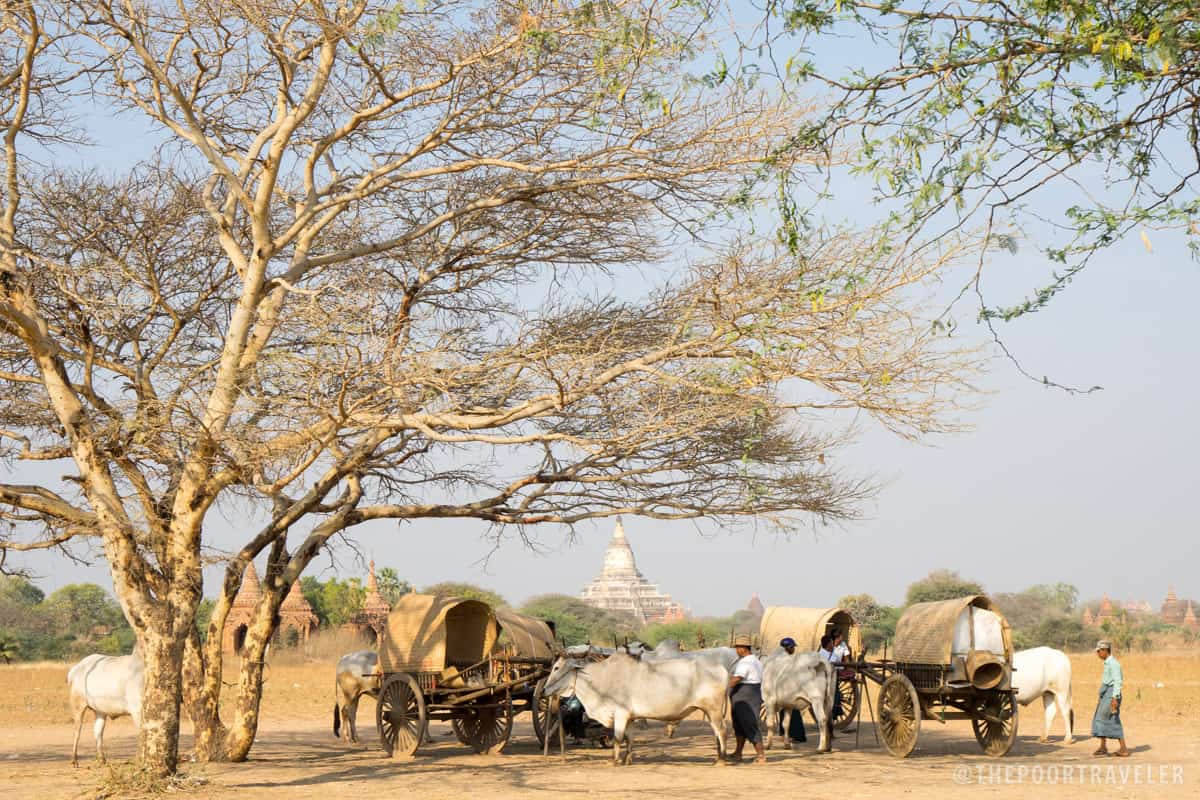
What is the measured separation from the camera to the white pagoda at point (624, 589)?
124 metres

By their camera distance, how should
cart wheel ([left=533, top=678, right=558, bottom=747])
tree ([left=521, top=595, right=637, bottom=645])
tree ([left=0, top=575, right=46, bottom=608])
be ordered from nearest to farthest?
cart wheel ([left=533, top=678, right=558, bottom=747]), tree ([left=521, top=595, right=637, bottom=645]), tree ([left=0, top=575, right=46, bottom=608])

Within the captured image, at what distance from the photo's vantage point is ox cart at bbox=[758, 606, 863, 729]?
21875 mm

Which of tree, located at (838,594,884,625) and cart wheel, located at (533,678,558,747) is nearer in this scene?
cart wheel, located at (533,678,558,747)

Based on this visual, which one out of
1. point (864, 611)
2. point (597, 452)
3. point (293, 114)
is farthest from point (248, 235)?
point (864, 611)

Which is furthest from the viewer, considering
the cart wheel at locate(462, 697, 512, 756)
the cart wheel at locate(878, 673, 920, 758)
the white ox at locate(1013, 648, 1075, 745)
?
the white ox at locate(1013, 648, 1075, 745)

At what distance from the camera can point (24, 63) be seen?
1393cm

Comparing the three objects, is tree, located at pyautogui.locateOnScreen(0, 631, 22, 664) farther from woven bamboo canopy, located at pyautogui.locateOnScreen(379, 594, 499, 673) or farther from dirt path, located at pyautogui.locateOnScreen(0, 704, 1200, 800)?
woven bamboo canopy, located at pyautogui.locateOnScreen(379, 594, 499, 673)

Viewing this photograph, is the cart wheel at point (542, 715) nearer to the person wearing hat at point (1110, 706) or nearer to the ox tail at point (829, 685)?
the ox tail at point (829, 685)

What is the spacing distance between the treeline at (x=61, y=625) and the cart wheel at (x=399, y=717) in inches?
1604

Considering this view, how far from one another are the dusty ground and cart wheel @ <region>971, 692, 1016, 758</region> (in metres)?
0.26

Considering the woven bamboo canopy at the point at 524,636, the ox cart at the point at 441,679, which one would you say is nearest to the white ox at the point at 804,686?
the ox cart at the point at 441,679

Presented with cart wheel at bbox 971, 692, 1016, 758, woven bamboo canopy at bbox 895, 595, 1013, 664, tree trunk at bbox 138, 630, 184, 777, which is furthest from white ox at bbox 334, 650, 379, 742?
cart wheel at bbox 971, 692, 1016, 758

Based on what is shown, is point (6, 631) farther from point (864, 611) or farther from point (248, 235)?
point (248, 235)

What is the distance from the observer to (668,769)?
605 inches
